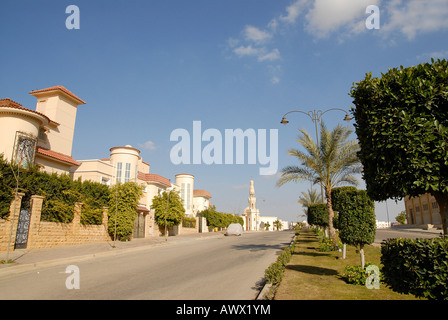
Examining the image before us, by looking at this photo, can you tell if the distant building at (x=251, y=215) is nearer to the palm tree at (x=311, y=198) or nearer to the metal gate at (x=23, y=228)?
the palm tree at (x=311, y=198)

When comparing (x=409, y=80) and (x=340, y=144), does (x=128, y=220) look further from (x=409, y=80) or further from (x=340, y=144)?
(x=409, y=80)

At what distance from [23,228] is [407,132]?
18.3 m

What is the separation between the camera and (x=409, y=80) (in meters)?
6.00

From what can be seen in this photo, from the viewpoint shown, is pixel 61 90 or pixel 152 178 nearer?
pixel 61 90

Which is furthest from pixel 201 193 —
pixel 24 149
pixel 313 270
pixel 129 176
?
pixel 313 270

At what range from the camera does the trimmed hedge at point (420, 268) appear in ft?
16.5

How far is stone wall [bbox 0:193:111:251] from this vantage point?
14.7 metres

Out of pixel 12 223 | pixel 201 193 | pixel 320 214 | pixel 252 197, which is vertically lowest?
pixel 12 223

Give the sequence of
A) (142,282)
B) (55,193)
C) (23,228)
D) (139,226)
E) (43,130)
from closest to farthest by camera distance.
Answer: (142,282)
(23,228)
(55,193)
(43,130)
(139,226)

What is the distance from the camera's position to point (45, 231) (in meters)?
17.3

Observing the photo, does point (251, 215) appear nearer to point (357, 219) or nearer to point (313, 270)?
point (313, 270)

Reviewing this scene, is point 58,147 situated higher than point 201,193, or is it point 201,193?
point 58,147

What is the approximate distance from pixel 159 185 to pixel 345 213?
30426 mm
